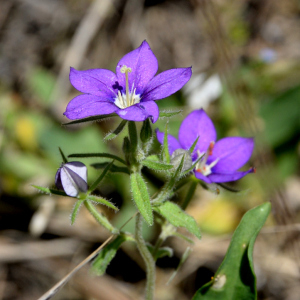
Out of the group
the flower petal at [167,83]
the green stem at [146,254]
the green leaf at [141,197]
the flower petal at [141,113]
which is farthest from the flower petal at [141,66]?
the green stem at [146,254]

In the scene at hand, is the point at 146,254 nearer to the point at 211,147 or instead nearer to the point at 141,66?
the point at 211,147

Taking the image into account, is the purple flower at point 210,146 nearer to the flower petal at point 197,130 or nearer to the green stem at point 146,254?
the flower petal at point 197,130

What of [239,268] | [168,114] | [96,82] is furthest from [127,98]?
[239,268]

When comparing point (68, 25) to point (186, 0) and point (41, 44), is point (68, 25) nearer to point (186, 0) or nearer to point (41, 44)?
point (41, 44)

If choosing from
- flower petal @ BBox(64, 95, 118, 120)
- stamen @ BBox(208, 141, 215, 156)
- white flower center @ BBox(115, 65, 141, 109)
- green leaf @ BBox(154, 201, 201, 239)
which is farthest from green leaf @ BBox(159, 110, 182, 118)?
stamen @ BBox(208, 141, 215, 156)

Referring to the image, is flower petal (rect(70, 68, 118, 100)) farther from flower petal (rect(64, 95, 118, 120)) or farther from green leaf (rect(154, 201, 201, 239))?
green leaf (rect(154, 201, 201, 239))
